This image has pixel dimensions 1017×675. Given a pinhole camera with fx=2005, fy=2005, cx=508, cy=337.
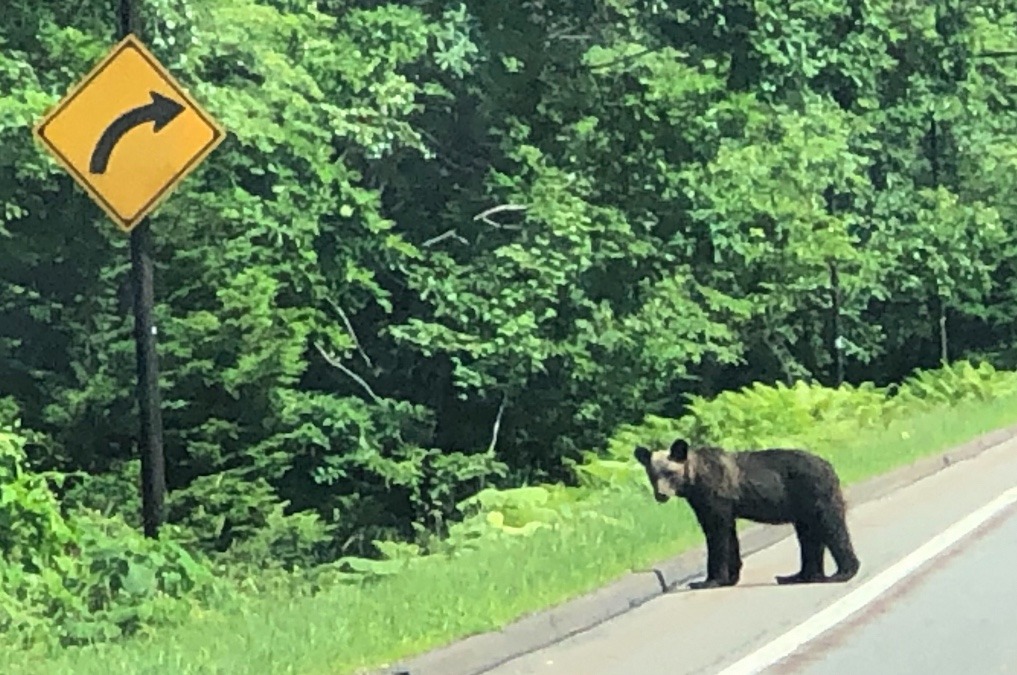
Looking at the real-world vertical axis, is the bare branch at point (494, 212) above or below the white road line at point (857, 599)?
above

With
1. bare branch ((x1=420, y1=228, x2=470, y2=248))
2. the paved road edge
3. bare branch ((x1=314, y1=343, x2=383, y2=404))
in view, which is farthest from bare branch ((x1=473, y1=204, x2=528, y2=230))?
the paved road edge

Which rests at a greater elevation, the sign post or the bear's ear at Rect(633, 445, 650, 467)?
the sign post

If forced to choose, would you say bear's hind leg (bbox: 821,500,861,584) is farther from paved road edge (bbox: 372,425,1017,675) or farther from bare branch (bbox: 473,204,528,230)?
bare branch (bbox: 473,204,528,230)

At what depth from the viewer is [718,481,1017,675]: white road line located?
9.77m

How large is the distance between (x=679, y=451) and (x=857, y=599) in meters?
1.35

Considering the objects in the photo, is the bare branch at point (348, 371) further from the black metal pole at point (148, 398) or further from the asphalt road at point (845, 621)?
the asphalt road at point (845, 621)

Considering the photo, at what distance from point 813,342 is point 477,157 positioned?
47.2 ft

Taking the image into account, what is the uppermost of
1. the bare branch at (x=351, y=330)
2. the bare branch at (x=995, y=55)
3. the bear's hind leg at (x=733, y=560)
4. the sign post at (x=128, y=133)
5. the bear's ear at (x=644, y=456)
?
the sign post at (x=128, y=133)

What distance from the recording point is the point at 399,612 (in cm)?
1034

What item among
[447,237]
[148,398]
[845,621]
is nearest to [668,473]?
[845,621]

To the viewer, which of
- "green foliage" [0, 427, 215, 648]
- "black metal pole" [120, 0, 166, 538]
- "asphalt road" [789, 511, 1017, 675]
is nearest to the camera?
"asphalt road" [789, 511, 1017, 675]

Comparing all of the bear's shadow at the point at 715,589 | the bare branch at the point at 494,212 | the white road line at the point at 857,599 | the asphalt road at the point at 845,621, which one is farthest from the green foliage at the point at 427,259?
the bear's shadow at the point at 715,589

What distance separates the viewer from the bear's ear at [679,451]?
39.2 ft

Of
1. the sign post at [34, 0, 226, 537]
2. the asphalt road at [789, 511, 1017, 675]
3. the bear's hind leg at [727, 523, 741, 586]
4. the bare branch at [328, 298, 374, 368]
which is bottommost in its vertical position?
the asphalt road at [789, 511, 1017, 675]
